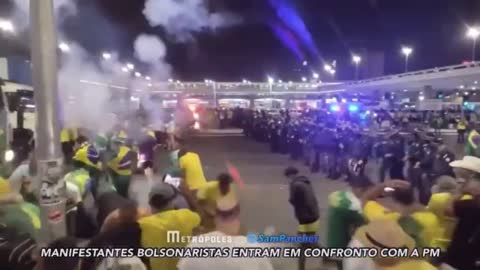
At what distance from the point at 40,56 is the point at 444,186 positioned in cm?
371

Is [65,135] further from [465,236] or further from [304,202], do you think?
[465,236]

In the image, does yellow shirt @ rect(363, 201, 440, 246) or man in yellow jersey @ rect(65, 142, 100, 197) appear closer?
yellow shirt @ rect(363, 201, 440, 246)

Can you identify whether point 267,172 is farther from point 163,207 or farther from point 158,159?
point 163,207

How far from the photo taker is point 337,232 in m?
5.22

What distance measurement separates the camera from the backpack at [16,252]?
332cm

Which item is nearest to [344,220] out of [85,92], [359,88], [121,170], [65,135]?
[121,170]

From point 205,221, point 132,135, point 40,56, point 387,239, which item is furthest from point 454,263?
point 132,135

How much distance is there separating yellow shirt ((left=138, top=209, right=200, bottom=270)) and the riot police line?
3.49 meters

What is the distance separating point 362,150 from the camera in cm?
1502

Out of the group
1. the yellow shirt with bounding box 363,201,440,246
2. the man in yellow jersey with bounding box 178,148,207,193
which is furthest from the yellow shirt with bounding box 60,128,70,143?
the yellow shirt with bounding box 363,201,440,246

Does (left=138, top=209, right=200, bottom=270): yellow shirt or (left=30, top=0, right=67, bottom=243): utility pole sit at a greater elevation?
(left=30, top=0, right=67, bottom=243): utility pole

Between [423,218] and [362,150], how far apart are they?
1092 centimetres

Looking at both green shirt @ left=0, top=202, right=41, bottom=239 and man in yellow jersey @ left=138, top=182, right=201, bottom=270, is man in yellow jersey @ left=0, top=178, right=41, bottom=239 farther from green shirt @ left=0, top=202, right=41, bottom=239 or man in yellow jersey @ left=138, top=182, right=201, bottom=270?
man in yellow jersey @ left=138, top=182, right=201, bottom=270

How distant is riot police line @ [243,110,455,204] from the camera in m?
10.7
